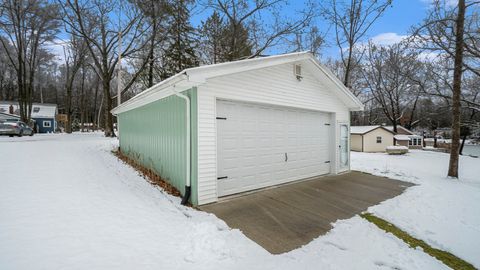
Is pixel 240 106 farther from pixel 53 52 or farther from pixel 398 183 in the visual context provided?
pixel 53 52

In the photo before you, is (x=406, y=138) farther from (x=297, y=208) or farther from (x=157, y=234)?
(x=157, y=234)

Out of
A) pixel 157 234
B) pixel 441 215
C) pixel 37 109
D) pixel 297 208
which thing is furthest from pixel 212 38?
pixel 37 109

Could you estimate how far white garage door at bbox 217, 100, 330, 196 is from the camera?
5.21m

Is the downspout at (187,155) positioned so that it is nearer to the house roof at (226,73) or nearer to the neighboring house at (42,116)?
the house roof at (226,73)

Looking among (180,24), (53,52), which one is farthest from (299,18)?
(53,52)

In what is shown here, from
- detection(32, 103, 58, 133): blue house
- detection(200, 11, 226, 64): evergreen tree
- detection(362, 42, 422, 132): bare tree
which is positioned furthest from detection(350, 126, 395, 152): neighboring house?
detection(32, 103, 58, 133): blue house

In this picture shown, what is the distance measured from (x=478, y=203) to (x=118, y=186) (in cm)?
830

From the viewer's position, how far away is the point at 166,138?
5758 mm

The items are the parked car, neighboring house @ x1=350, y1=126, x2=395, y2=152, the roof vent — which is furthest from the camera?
neighboring house @ x1=350, y1=126, x2=395, y2=152

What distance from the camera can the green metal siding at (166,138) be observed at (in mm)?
4621

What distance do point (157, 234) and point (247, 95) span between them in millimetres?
3421

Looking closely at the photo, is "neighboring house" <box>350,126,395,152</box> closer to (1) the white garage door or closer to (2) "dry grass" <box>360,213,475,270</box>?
(1) the white garage door

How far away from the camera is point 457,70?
836cm

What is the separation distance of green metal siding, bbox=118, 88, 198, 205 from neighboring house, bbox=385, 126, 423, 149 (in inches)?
909
